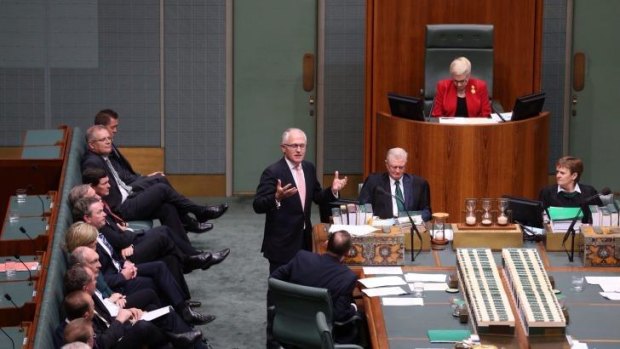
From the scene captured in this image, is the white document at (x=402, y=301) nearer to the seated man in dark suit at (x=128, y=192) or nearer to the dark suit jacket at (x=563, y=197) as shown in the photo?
the dark suit jacket at (x=563, y=197)

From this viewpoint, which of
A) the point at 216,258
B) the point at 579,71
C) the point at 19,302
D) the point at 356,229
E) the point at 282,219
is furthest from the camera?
the point at 579,71

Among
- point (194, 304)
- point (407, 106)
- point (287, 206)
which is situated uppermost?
point (407, 106)

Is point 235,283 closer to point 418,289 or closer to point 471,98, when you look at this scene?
point 471,98

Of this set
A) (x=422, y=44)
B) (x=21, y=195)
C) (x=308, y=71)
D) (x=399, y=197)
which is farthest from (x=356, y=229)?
(x=308, y=71)

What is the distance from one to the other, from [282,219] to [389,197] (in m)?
0.75

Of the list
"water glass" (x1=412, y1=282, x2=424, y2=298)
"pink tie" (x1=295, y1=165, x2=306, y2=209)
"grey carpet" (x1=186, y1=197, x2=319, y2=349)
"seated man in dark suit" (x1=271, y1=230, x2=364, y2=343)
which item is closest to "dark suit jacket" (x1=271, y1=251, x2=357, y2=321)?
"seated man in dark suit" (x1=271, y1=230, x2=364, y2=343)

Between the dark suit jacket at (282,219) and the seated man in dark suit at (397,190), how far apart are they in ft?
1.55

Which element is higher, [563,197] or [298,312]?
[563,197]

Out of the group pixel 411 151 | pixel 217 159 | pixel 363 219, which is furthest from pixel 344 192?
pixel 363 219

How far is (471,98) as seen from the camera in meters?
10.1

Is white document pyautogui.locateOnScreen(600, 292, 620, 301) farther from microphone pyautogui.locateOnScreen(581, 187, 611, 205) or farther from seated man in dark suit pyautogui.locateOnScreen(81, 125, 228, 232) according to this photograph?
seated man in dark suit pyautogui.locateOnScreen(81, 125, 228, 232)

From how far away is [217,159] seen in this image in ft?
39.9

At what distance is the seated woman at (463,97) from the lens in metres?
10.1

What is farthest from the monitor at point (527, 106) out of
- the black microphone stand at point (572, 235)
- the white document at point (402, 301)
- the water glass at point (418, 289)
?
the white document at point (402, 301)
